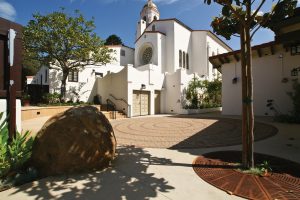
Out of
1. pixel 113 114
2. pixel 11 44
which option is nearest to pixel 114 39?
pixel 113 114

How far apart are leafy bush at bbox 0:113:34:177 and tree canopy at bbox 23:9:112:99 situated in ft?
39.2

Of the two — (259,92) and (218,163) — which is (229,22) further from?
(259,92)

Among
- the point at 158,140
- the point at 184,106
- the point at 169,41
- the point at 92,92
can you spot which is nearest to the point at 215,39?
the point at 169,41

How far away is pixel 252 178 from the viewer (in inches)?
146

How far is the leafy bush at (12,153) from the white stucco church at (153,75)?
466 inches

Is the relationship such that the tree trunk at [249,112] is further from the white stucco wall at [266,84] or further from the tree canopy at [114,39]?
the tree canopy at [114,39]

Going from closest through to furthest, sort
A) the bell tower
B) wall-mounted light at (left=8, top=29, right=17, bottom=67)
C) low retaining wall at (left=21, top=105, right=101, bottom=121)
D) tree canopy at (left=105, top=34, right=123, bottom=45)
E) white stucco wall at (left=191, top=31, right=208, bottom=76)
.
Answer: wall-mounted light at (left=8, top=29, right=17, bottom=67)
low retaining wall at (left=21, top=105, right=101, bottom=121)
white stucco wall at (left=191, top=31, right=208, bottom=76)
the bell tower
tree canopy at (left=105, top=34, right=123, bottom=45)

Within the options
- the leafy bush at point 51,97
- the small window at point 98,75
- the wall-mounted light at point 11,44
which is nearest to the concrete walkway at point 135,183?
the wall-mounted light at point 11,44

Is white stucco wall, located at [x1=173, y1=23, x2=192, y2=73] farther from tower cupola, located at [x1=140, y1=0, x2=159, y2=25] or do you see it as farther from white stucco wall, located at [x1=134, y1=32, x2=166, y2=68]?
tower cupola, located at [x1=140, y1=0, x2=159, y2=25]

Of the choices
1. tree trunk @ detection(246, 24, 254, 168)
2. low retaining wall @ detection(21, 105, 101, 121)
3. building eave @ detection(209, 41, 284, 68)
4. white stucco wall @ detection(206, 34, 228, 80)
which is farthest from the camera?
white stucco wall @ detection(206, 34, 228, 80)

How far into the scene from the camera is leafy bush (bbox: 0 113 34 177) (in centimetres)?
358

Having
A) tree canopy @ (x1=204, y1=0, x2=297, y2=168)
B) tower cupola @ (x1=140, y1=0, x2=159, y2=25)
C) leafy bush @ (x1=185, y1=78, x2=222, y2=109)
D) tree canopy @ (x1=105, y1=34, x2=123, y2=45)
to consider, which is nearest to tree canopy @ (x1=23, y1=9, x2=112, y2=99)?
leafy bush @ (x1=185, y1=78, x2=222, y2=109)

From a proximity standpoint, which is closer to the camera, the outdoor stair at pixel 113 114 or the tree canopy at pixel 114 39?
the outdoor stair at pixel 113 114

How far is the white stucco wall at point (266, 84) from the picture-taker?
12.7m
